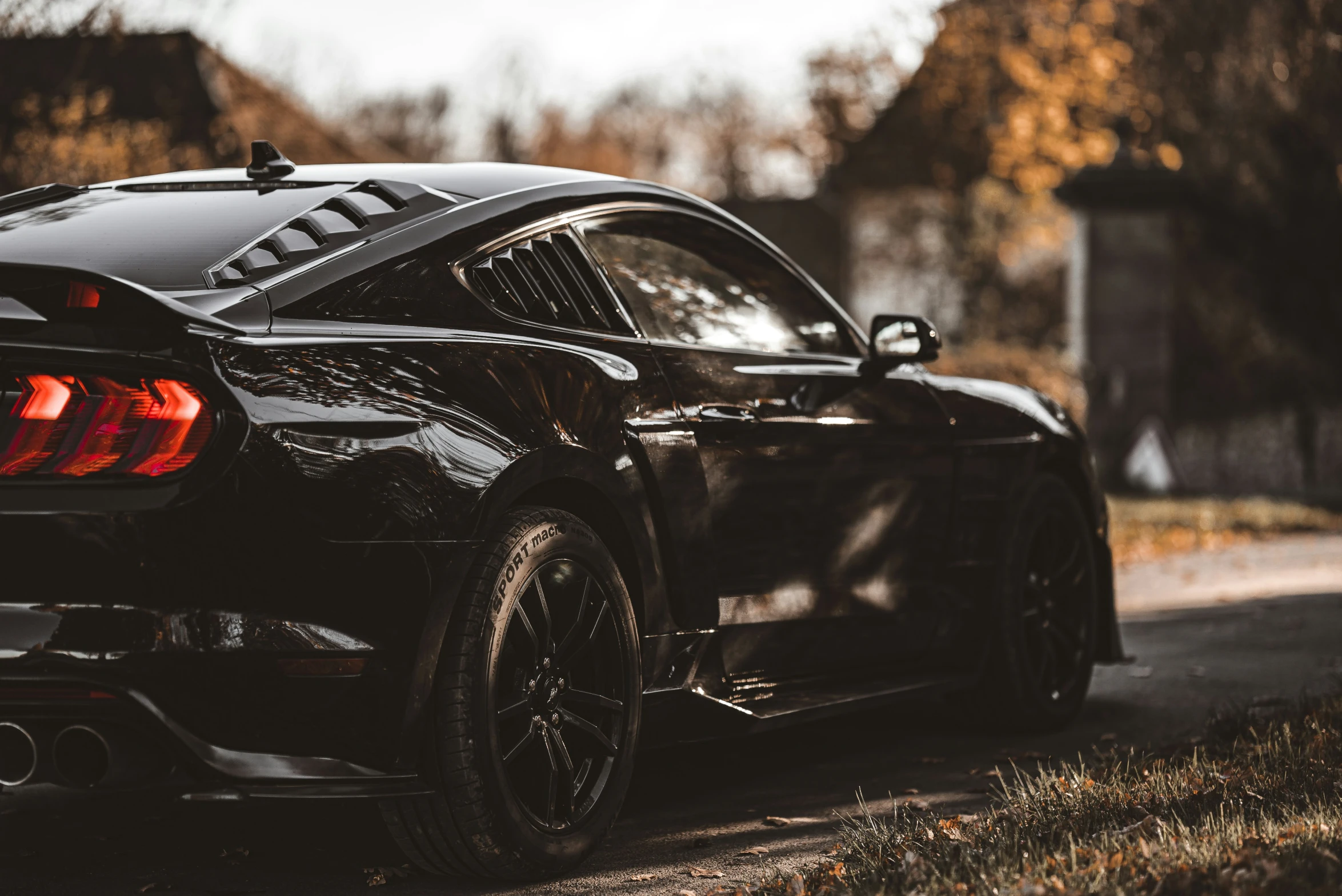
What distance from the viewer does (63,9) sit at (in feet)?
38.4

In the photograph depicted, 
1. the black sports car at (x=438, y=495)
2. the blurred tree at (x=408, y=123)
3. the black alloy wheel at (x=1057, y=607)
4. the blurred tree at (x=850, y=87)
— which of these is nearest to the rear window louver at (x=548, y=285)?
the black sports car at (x=438, y=495)

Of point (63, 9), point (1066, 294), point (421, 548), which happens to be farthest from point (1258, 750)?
point (1066, 294)

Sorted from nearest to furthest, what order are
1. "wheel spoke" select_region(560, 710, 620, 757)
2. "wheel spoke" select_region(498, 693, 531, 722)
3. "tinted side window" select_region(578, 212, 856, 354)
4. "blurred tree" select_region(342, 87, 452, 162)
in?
"wheel spoke" select_region(498, 693, 531, 722) → "wheel spoke" select_region(560, 710, 620, 757) → "tinted side window" select_region(578, 212, 856, 354) → "blurred tree" select_region(342, 87, 452, 162)

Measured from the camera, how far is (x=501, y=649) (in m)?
3.77

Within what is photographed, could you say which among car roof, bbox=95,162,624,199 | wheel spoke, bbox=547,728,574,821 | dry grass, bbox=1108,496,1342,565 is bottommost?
dry grass, bbox=1108,496,1342,565

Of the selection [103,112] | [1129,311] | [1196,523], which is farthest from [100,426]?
[1129,311]

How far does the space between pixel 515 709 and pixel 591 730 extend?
0.99 ft

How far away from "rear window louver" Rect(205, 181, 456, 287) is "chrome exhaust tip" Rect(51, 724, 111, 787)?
38.9 inches

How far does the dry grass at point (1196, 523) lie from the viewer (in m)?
14.2

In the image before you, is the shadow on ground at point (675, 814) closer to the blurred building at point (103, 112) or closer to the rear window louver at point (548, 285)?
the rear window louver at point (548, 285)

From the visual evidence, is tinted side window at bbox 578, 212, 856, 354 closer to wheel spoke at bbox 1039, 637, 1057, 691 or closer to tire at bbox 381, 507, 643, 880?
tire at bbox 381, 507, 643, 880

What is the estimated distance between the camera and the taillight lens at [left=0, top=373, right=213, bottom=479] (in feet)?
11.0

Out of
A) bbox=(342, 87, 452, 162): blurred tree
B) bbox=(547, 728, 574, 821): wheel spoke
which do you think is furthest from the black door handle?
bbox=(342, 87, 452, 162): blurred tree

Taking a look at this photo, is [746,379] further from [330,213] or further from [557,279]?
[330,213]
